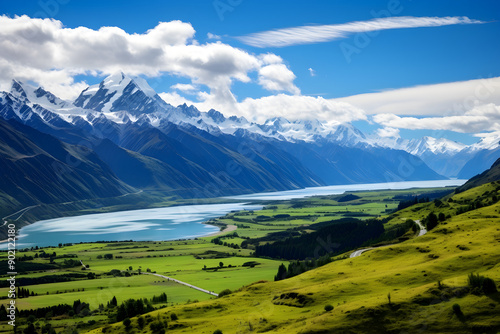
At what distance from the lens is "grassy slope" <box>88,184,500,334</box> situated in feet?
189

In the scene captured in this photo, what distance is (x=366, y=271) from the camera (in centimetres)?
8506

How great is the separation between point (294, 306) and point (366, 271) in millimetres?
18731

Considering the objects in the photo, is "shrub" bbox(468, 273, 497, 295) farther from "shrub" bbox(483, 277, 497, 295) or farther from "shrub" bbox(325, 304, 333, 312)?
"shrub" bbox(325, 304, 333, 312)

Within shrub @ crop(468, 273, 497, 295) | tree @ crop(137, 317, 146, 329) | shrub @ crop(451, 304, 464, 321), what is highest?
shrub @ crop(468, 273, 497, 295)

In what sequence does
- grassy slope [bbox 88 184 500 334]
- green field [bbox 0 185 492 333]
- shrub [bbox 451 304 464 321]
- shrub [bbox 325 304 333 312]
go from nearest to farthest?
1. shrub [bbox 451 304 464 321]
2. grassy slope [bbox 88 184 500 334]
3. green field [bbox 0 185 492 333]
4. shrub [bbox 325 304 333 312]

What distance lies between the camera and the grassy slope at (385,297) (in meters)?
57.5

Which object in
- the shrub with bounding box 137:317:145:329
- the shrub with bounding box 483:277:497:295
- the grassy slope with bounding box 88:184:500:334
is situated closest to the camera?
the grassy slope with bounding box 88:184:500:334

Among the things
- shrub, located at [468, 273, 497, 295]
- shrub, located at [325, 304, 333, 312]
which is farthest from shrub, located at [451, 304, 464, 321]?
shrub, located at [325, 304, 333, 312]

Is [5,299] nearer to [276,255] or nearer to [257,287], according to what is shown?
[257,287]

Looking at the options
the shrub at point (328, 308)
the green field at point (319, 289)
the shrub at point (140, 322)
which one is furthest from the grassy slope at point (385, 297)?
the shrub at point (140, 322)

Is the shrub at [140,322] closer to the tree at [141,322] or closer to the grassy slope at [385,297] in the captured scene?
the tree at [141,322]

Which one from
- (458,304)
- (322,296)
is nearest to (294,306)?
(322,296)

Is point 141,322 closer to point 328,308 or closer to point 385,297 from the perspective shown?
point 328,308

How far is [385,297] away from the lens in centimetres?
6303
